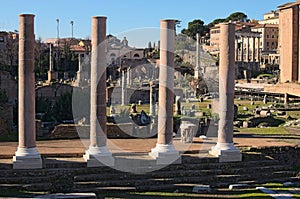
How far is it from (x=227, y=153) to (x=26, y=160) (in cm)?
591

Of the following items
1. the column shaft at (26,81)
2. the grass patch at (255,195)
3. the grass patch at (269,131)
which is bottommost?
the grass patch at (255,195)

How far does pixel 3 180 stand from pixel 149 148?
5.04 metres

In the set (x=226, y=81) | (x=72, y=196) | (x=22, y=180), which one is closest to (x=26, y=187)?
(x=22, y=180)

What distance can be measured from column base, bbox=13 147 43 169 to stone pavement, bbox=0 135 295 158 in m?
1.07

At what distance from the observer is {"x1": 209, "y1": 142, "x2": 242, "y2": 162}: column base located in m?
14.2

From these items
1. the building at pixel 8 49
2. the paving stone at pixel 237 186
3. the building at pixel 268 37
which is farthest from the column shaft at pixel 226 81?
the building at pixel 268 37

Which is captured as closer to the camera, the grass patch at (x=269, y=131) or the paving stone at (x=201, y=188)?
the paving stone at (x=201, y=188)

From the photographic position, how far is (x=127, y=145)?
53.3 feet

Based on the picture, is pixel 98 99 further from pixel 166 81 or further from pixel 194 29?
pixel 194 29

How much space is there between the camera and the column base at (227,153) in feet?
46.8

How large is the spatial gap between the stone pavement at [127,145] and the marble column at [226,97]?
0.77 m

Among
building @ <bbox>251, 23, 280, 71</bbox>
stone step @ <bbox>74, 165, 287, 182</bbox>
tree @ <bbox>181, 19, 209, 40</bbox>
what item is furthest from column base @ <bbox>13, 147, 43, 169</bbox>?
tree @ <bbox>181, 19, 209, 40</bbox>

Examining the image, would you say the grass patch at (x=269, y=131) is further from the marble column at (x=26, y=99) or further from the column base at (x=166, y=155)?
the marble column at (x=26, y=99)

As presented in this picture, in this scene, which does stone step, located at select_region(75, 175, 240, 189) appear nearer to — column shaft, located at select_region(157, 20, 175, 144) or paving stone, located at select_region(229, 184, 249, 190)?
paving stone, located at select_region(229, 184, 249, 190)
